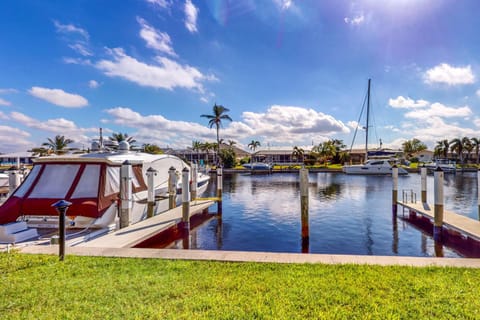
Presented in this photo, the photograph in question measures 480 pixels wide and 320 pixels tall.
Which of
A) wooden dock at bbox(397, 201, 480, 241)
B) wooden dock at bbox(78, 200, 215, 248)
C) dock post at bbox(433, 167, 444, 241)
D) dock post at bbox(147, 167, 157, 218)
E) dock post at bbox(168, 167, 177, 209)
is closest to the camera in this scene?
wooden dock at bbox(78, 200, 215, 248)

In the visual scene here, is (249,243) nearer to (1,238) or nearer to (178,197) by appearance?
(178,197)

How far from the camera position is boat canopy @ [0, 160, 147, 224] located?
928cm

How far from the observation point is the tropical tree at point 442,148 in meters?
71.9

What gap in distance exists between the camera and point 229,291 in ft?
14.2

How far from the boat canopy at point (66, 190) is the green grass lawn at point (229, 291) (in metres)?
3.88

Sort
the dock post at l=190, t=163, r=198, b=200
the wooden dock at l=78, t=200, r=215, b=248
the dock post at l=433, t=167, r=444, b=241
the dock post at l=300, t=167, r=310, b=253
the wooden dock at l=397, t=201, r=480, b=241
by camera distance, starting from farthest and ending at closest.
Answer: the dock post at l=190, t=163, r=198, b=200
the dock post at l=433, t=167, r=444, b=241
the dock post at l=300, t=167, r=310, b=253
the wooden dock at l=397, t=201, r=480, b=241
the wooden dock at l=78, t=200, r=215, b=248

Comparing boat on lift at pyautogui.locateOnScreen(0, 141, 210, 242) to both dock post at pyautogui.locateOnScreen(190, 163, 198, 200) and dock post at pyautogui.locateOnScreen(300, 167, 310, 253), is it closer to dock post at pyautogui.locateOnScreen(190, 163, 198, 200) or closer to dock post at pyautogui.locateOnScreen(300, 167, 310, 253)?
dock post at pyautogui.locateOnScreen(190, 163, 198, 200)

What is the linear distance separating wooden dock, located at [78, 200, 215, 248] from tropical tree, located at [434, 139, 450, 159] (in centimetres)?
8315

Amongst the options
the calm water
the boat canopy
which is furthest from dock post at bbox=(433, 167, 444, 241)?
the boat canopy

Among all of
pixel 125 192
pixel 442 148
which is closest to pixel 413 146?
pixel 442 148

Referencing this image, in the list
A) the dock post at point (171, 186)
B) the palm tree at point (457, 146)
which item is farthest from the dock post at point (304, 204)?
the palm tree at point (457, 146)

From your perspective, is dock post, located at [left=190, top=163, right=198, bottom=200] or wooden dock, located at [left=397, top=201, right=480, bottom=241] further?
dock post, located at [left=190, top=163, right=198, bottom=200]

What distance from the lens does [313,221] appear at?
13969mm

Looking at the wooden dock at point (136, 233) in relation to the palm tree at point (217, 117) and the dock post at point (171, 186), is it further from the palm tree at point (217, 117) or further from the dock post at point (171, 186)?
the palm tree at point (217, 117)
